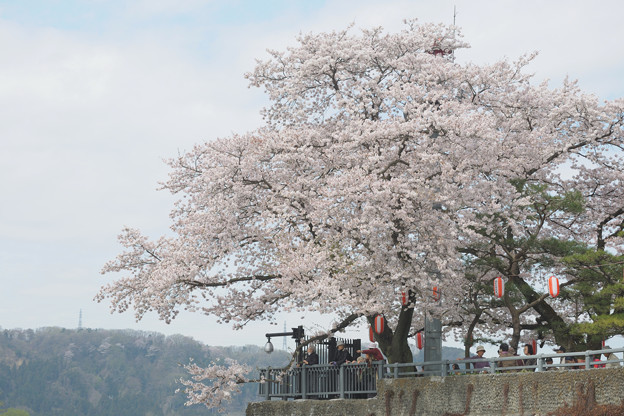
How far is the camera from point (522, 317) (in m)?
29.7

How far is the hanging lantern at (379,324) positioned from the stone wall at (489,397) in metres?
2.32

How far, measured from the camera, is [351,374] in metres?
23.8

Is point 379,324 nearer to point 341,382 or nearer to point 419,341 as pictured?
point 341,382

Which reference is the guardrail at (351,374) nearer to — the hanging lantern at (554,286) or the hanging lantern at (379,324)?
the hanging lantern at (379,324)

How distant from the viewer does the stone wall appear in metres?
18.1

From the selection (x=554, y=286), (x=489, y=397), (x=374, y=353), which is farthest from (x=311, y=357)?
(x=554, y=286)

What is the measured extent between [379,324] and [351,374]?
1.85m

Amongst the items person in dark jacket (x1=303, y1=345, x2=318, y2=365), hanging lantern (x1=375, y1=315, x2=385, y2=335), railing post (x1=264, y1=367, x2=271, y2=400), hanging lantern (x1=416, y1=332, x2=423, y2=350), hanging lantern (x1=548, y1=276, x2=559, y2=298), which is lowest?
railing post (x1=264, y1=367, x2=271, y2=400)

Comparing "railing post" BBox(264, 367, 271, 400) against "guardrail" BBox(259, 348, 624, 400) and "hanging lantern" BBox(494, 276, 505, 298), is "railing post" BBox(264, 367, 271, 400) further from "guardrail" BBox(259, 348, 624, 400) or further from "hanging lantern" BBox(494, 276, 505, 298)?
"hanging lantern" BBox(494, 276, 505, 298)

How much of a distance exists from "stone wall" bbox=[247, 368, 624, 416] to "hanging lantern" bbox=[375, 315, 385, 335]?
2.32 meters

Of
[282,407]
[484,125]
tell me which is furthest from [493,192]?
[282,407]

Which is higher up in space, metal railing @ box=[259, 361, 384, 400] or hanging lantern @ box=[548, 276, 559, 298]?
hanging lantern @ box=[548, 276, 559, 298]

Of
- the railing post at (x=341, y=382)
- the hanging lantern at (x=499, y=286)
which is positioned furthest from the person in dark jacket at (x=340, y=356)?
the hanging lantern at (x=499, y=286)

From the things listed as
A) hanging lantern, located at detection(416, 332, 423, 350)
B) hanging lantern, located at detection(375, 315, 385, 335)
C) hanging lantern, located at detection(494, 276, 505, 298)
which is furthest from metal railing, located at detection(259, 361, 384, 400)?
hanging lantern, located at detection(416, 332, 423, 350)
